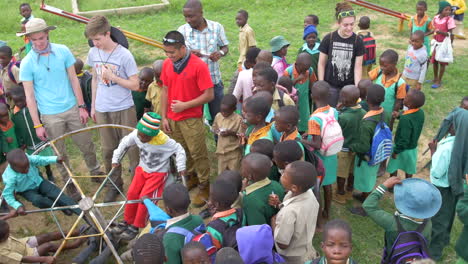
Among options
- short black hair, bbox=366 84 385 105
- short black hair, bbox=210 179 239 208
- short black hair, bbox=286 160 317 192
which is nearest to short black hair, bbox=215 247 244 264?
short black hair, bbox=210 179 239 208

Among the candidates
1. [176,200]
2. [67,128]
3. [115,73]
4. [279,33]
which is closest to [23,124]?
[67,128]

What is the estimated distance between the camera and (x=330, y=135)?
4.24 meters

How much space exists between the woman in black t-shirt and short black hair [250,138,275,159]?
1770 millimetres

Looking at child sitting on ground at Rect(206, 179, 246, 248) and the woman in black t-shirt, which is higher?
the woman in black t-shirt

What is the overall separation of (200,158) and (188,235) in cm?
213

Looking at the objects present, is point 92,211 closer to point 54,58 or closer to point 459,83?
point 54,58

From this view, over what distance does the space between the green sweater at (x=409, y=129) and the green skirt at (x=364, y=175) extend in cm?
42

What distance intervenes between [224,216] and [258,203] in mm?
354

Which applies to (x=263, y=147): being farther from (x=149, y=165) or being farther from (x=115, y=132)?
(x=115, y=132)

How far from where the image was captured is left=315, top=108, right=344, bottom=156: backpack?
424 centimetres

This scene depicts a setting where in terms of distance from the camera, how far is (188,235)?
119 inches

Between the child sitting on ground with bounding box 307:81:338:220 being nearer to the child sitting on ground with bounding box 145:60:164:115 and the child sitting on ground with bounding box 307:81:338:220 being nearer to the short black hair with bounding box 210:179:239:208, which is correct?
the short black hair with bounding box 210:179:239:208

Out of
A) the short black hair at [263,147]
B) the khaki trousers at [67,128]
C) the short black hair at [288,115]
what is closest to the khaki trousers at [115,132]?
the khaki trousers at [67,128]

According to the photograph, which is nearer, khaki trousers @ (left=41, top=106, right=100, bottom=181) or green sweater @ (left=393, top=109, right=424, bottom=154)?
green sweater @ (left=393, top=109, right=424, bottom=154)
